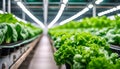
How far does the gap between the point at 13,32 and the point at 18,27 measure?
1.76 feet

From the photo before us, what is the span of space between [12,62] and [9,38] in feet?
1.09

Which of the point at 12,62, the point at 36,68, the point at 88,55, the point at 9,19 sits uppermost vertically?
the point at 9,19

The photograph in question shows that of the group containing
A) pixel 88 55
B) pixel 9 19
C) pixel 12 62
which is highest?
pixel 9 19

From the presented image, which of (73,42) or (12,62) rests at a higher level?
(73,42)

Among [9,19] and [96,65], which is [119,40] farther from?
[96,65]

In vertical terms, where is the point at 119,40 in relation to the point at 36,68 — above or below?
above

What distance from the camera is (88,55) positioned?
8.96 ft

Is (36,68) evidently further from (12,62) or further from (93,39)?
(93,39)

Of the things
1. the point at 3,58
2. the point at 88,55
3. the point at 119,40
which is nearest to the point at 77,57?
the point at 88,55

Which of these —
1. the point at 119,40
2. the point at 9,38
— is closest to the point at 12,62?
the point at 9,38

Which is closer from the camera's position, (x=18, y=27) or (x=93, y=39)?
(x=93, y=39)

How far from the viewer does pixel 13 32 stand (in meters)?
4.52

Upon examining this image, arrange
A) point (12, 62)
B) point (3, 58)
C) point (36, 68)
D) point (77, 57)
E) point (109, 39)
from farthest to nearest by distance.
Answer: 1. point (36, 68)
2. point (109, 39)
3. point (12, 62)
4. point (3, 58)
5. point (77, 57)

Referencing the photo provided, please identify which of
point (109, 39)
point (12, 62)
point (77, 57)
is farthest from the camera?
point (109, 39)
